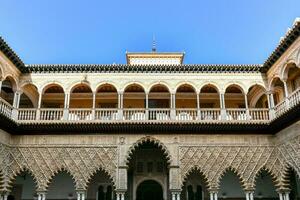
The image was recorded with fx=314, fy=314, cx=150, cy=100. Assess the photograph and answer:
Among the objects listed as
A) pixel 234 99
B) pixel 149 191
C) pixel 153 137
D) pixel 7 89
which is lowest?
pixel 149 191

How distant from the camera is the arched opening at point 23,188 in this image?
15.6 meters

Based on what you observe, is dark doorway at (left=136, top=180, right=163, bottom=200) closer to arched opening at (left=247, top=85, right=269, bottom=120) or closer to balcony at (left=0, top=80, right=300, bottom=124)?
balcony at (left=0, top=80, right=300, bottom=124)

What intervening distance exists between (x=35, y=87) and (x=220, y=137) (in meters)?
9.85

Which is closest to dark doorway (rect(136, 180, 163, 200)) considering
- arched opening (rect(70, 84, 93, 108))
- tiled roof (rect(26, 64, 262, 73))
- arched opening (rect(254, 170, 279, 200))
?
arched opening (rect(254, 170, 279, 200))

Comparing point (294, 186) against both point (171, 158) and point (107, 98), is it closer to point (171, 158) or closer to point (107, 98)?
point (171, 158)

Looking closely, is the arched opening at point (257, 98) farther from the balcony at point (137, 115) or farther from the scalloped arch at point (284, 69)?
the scalloped arch at point (284, 69)

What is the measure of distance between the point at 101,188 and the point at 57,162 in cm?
302

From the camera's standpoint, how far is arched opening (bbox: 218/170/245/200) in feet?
51.5

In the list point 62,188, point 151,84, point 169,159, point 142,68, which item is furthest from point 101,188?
point 142,68

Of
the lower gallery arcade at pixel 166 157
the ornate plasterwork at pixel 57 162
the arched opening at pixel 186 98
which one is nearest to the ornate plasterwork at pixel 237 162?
the lower gallery arcade at pixel 166 157

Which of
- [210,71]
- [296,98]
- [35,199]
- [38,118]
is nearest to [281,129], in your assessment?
[296,98]

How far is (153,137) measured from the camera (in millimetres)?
14648

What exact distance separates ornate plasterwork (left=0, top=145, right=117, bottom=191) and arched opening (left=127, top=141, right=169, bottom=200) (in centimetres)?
198

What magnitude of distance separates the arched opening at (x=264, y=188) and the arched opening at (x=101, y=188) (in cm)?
733
